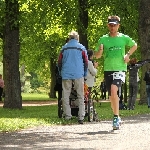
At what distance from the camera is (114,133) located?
10.1 m

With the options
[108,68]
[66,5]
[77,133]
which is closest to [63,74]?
[108,68]

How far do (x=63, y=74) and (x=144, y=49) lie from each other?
14.1m

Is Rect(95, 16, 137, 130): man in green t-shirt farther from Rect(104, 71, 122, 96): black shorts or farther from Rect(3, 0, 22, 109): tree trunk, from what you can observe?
Rect(3, 0, 22, 109): tree trunk

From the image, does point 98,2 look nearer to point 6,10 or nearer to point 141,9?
point 141,9

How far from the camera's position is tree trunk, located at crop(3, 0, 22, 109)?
22016 millimetres

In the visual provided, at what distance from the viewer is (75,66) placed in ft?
44.1

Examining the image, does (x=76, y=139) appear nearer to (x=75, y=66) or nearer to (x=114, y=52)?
(x=114, y=52)

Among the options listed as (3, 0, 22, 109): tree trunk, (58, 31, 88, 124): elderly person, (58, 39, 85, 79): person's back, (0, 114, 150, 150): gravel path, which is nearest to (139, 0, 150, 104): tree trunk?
(3, 0, 22, 109): tree trunk

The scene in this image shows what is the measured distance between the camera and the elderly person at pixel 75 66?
44.2ft

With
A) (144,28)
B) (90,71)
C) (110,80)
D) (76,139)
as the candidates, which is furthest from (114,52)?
(144,28)

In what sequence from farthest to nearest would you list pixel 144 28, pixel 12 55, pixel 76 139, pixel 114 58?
pixel 144 28 → pixel 12 55 → pixel 114 58 → pixel 76 139

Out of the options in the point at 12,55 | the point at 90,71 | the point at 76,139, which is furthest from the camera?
the point at 12,55

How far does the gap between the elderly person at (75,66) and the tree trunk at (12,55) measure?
843 centimetres

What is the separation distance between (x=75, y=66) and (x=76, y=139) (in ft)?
14.6
